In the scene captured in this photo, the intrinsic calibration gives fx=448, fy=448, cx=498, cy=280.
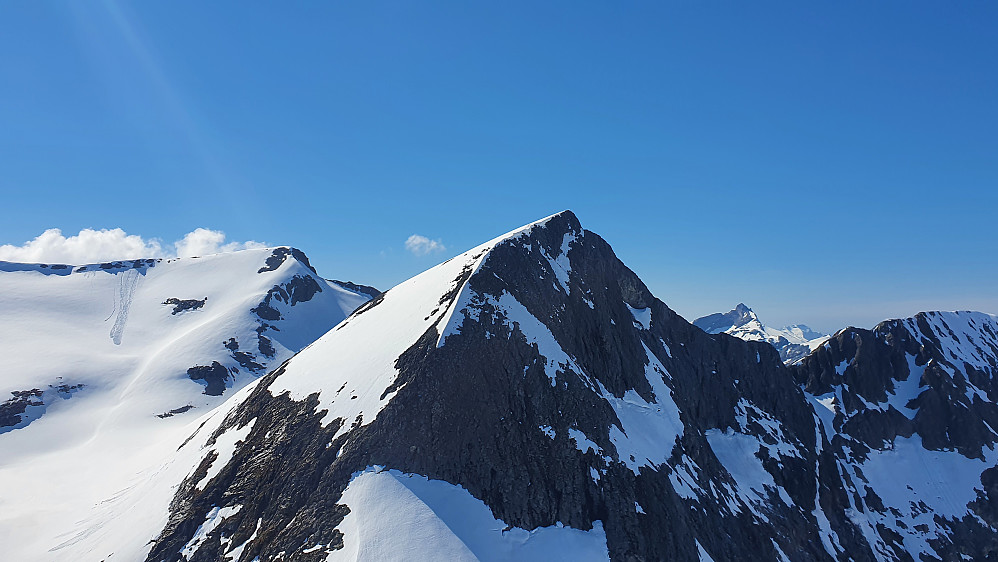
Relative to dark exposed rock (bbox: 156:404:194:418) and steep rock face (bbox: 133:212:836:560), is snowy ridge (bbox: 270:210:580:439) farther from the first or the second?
dark exposed rock (bbox: 156:404:194:418)

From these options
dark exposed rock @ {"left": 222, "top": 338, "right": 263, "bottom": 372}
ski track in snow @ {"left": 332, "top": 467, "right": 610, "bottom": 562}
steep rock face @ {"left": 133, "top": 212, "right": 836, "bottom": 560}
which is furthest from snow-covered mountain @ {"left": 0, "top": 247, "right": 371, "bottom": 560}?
ski track in snow @ {"left": 332, "top": 467, "right": 610, "bottom": 562}

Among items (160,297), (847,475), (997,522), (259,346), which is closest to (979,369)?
(997,522)

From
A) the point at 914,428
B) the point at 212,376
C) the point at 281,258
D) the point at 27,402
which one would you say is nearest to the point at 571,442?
the point at 212,376

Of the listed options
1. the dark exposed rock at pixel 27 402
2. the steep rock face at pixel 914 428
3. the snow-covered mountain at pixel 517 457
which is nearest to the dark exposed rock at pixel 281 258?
the dark exposed rock at pixel 27 402

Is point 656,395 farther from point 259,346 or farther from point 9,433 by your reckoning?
point 9,433

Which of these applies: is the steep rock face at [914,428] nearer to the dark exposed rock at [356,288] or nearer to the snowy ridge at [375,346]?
the snowy ridge at [375,346]

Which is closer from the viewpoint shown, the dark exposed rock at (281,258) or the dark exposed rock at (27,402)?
the dark exposed rock at (27,402)

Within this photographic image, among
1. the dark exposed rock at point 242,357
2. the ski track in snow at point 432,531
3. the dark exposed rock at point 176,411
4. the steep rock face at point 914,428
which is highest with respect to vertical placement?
the dark exposed rock at point 242,357
